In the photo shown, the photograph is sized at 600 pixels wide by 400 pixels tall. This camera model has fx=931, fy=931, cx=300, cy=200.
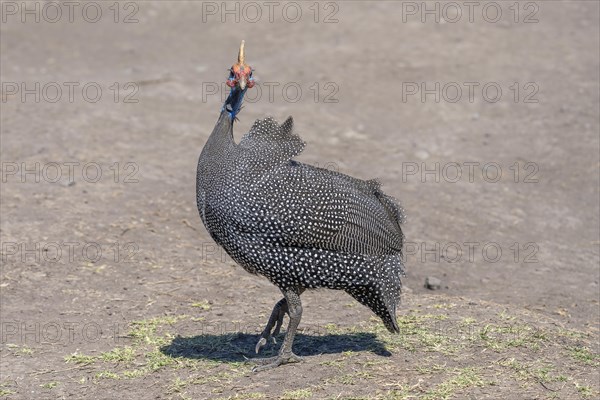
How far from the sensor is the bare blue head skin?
589 centimetres

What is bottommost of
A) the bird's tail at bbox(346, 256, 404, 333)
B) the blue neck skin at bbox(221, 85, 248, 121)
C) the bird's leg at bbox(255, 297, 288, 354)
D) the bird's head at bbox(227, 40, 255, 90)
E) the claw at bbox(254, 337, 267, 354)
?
the claw at bbox(254, 337, 267, 354)

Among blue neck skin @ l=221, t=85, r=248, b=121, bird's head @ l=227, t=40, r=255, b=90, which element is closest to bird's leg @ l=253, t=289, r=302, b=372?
blue neck skin @ l=221, t=85, r=248, b=121

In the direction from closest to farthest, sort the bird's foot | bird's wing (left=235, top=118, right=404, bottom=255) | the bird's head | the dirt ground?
1. bird's wing (left=235, top=118, right=404, bottom=255)
2. the bird's head
3. the bird's foot
4. the dirt ground

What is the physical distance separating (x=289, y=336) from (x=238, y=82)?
1659 mm

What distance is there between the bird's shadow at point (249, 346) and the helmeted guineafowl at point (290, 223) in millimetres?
334

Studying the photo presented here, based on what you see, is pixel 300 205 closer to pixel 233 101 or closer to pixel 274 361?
pixel 233 101

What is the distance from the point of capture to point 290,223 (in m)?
5.77

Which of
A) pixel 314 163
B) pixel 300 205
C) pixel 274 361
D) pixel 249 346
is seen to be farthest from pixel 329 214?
pixel 314 163

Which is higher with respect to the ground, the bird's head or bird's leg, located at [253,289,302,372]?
the bird's head

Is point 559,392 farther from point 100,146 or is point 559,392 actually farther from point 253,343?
point 100,146

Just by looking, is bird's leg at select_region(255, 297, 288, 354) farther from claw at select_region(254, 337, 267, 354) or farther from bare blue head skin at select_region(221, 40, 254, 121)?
bare blue head skin at select_region(221, 40, 254, 121)

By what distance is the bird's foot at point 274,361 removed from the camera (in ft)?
19.7

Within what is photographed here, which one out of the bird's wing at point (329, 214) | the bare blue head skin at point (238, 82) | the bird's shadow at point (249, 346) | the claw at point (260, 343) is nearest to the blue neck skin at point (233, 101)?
the bare blue head skin at point (238, 82)

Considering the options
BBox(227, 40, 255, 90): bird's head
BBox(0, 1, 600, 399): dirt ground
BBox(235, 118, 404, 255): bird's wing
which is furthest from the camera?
BBox(0, 1, 600, 399): dirt ground
